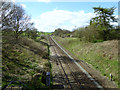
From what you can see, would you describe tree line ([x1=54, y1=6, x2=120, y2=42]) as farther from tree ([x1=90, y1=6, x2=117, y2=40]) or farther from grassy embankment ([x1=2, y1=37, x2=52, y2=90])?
grassy embankment ([x1=2, y1=37, x2=52, y2=90])

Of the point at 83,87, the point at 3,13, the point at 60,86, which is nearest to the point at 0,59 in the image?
the point at 3,13

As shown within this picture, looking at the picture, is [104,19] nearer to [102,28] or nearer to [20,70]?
[102,28]

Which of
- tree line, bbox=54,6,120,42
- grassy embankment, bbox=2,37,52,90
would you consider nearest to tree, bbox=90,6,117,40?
tree line, bbox=54,6,120,42

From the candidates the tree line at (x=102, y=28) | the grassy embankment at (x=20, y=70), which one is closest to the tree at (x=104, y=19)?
the tree line at (x=102, y=28)

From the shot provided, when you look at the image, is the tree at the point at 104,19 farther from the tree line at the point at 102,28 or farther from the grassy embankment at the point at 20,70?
the grassy embankment at the point at 20,70

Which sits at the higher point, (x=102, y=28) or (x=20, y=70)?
(x=102, y=28)

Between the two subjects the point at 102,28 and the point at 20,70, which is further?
the point at 102,28

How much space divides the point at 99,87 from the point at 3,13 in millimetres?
9982

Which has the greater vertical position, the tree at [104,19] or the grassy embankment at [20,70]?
the tree at [104,19]

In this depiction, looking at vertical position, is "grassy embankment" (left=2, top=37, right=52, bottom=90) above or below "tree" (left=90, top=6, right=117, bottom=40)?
below

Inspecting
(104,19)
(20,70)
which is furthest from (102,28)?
(20,70)

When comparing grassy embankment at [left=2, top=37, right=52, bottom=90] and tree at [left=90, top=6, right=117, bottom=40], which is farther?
tree at [left=90, top=6, right=117, bottom=40]

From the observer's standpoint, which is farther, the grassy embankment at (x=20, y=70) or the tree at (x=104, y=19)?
the tree at (x=104, y=19)

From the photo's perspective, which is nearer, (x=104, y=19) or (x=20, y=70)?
(x=20, y=70)
